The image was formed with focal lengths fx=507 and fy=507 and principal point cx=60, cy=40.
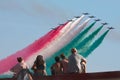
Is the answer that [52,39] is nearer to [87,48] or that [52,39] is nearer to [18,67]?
[87,48]

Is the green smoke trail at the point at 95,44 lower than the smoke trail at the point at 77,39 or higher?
lower

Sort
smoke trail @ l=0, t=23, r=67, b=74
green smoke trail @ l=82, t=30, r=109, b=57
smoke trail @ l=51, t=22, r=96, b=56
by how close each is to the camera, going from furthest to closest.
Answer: smoke trail @ l=0, t=23, r=67, b=74 → smoke trail @ l=51, t=22, r=96, b=56 → green smoke trail @ l=82, t=30, r=109, b=57

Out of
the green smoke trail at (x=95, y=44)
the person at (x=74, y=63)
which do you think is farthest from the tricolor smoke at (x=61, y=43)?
the person at (x=74, y=63)

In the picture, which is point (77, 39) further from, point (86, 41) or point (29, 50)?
point (29, 50)

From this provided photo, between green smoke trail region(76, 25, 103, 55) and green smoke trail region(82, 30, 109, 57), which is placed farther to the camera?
green smoke trail region(76, 25, 103, 55)

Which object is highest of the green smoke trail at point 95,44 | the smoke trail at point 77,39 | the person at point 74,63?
the smoke trail at point 77,39

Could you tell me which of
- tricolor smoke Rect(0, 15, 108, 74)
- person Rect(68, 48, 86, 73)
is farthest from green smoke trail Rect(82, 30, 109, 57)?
person Rect(68, 48, 86, 73)

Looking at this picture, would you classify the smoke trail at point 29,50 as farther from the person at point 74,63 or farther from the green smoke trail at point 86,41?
the person at point 74,63

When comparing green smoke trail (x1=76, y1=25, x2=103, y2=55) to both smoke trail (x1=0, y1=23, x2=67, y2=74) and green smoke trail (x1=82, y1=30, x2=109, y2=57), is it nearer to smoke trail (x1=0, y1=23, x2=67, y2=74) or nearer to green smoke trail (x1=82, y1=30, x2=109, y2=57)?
green smoke trail (x1=82, y1=30, x2=109, y2=57)

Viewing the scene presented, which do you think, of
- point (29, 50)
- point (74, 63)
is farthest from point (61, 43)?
point (74, 63)

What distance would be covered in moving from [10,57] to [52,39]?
6.98 meters

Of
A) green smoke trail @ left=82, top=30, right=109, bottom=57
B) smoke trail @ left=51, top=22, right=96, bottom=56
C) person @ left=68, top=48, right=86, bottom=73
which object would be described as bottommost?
person @ left=68, top=48, right=86, bottom=73

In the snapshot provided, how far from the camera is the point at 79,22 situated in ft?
185

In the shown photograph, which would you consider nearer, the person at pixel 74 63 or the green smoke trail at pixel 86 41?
the person at pixel 74 63
